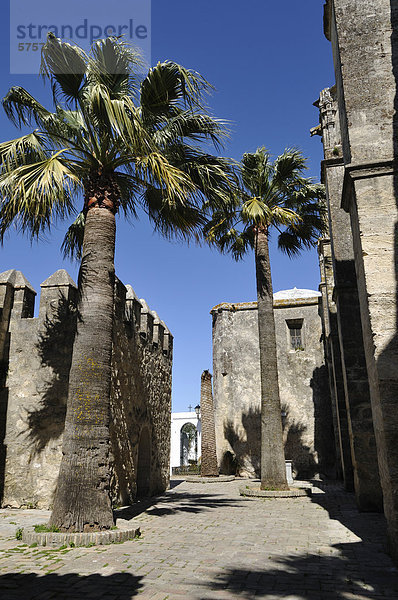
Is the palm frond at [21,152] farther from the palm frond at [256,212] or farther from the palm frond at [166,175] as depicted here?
the palm frond at [256,212]

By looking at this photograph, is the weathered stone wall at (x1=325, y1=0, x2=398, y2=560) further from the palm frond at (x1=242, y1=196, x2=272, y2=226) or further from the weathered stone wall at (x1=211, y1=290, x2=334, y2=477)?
the weathered stone wall at (x1=211, y1=290, x2=334, y2=477)

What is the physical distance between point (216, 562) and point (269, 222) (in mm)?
10027

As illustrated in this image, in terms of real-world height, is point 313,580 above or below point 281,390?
below

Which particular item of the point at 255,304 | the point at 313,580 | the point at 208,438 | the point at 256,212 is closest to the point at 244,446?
the point at 208,438

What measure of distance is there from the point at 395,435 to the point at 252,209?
28.2 feet

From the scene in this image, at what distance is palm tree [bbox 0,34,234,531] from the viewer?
642 cm

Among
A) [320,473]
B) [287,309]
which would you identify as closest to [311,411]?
[320,473]

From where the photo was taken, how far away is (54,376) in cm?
876

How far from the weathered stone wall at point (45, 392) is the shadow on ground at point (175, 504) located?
48cm

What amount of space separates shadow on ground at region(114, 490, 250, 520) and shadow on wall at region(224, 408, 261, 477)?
24.8 ft

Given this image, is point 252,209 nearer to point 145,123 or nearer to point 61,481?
point 145,123

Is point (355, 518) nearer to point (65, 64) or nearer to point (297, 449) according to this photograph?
point (65, 64)

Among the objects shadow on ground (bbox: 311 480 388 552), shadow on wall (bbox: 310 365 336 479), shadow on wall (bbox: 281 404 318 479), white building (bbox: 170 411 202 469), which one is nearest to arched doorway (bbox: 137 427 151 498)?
shadow on ground (bbox: 311 480 388 552)

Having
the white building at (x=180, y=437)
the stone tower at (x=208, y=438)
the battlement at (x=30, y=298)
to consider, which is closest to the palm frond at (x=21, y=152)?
the battlement at (x=30, y=298)
